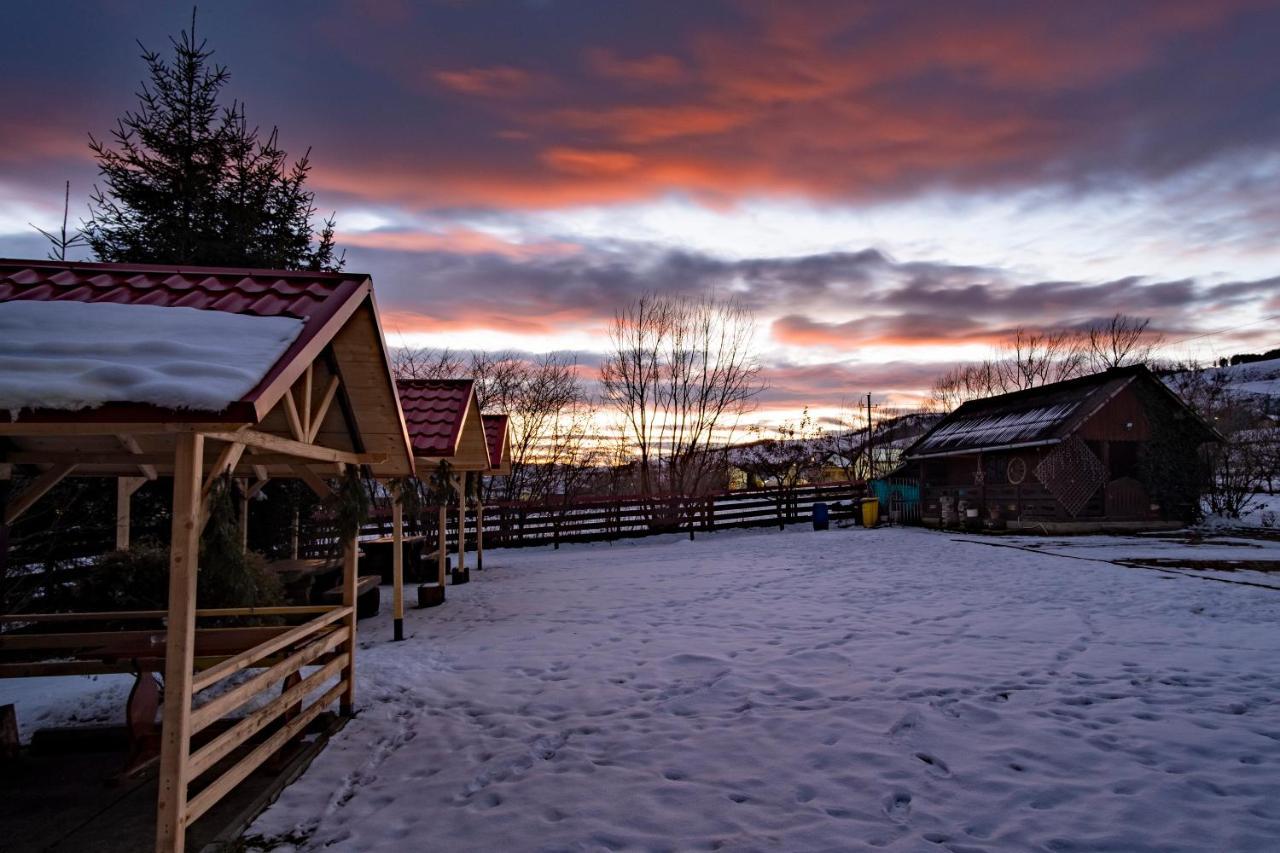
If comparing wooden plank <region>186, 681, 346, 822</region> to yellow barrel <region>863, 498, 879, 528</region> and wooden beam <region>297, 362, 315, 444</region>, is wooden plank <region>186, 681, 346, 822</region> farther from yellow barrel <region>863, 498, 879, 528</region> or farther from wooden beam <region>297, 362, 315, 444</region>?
yellow barrel <region>863, 498, 879, 528</region>

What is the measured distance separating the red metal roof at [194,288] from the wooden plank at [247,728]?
2265mm

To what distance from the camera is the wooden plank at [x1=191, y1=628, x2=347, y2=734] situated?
3.52 meters

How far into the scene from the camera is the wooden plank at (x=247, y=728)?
3527 mm

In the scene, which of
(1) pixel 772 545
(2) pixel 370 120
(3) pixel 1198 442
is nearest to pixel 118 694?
(2) pixel 370 120

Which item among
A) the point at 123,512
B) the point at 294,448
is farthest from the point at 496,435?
the point at 294,448

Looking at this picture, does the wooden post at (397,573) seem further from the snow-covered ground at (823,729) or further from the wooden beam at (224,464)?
the wooden beam at (224,464)

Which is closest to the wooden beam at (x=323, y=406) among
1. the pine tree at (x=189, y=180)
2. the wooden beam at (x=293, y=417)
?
the wooden beam at (x=293, y=417)

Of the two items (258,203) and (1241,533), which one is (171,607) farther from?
(1241,533)

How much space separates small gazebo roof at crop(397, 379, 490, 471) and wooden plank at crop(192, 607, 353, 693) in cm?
453

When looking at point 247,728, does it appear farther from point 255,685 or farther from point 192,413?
point 192,413

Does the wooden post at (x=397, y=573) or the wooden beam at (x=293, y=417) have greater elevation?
the wooden beam at (x=293, y=417)

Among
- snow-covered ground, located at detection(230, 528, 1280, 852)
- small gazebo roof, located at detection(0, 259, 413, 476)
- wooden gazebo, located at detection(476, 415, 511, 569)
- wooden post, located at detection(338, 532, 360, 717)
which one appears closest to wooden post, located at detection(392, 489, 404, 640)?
snow-covered ground, located at detection(230, 528, 1280, 852)

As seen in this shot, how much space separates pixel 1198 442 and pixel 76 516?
27.3m

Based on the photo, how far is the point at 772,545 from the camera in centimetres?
1892
